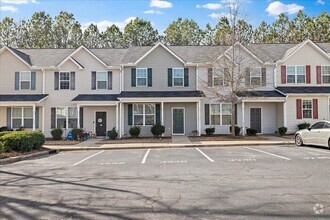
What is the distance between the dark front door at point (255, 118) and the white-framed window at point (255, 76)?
2197mm

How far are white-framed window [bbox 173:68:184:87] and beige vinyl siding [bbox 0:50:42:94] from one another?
11.1 metres

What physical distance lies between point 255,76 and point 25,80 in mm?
18914

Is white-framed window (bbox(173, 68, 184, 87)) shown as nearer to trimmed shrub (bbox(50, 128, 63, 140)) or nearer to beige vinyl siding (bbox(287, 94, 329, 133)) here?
beige vinyl siding (bbox(287, 94, 329, 133))

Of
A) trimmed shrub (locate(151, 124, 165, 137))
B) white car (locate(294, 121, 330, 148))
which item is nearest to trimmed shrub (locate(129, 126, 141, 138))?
trimmed shrub (locate(151, 124, 165, 137))

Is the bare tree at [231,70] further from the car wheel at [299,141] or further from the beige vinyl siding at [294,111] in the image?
the car wheel at [299,141]

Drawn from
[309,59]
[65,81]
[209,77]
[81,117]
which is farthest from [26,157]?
[309,59]

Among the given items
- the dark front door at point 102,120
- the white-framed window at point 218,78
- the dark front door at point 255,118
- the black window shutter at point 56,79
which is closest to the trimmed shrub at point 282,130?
the dark front door at point 255,118

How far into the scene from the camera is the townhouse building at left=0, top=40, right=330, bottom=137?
24.4 meters

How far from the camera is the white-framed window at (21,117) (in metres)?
24.7

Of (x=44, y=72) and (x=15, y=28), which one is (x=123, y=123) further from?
(x=15, y=28)

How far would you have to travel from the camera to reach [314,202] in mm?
5887

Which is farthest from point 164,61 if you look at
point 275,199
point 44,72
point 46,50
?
point 275,199

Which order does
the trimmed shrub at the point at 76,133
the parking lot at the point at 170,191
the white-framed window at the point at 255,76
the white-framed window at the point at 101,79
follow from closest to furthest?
1. the parking lot at the point at 170,191
2. the trimmed shrub at the point at 76,133
3. the white-framed window at the point at 255,76
4. the white-framed window at the point at 101,79

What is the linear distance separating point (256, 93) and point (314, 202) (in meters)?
18.7
